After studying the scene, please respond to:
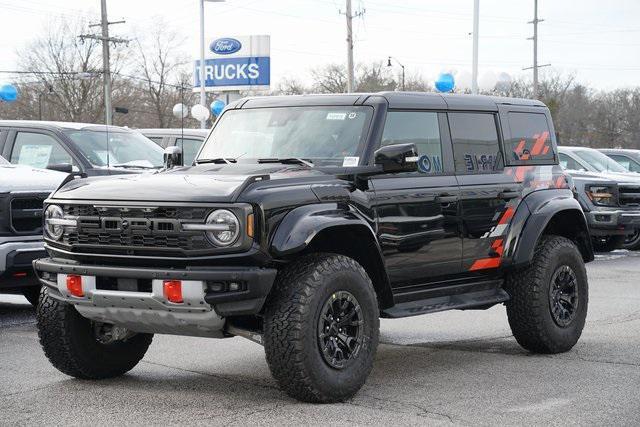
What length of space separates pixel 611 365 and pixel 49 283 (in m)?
3.89

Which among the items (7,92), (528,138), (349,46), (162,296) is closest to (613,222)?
(528,138)

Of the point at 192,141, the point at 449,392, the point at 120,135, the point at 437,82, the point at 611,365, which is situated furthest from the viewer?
the point at 437,82

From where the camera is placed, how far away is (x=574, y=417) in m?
6.13

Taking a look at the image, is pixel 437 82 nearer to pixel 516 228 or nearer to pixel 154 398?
pixel 516 228

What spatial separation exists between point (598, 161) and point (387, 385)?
13862 mm

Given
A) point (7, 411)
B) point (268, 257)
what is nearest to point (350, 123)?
point (268, 257)

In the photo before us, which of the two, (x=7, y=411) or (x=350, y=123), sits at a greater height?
(x=350, y=123)

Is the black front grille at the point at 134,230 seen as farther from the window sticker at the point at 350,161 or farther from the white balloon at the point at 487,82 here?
the white balloon at the point at 487,82

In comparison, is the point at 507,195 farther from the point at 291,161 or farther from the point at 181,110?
the point at 181,110

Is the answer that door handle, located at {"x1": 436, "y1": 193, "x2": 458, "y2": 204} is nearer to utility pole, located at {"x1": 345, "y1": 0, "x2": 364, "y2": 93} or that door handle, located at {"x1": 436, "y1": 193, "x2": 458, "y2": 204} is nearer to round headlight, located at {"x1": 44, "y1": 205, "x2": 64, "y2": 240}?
round headlight, located at {"x1": 44, "y1": 205, "x2": 64, "y2": 240}

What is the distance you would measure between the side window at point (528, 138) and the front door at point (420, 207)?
0.83m

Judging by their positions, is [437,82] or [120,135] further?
[437,82]

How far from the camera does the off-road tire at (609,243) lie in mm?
19311

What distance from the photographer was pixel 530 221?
8133 millimetres
